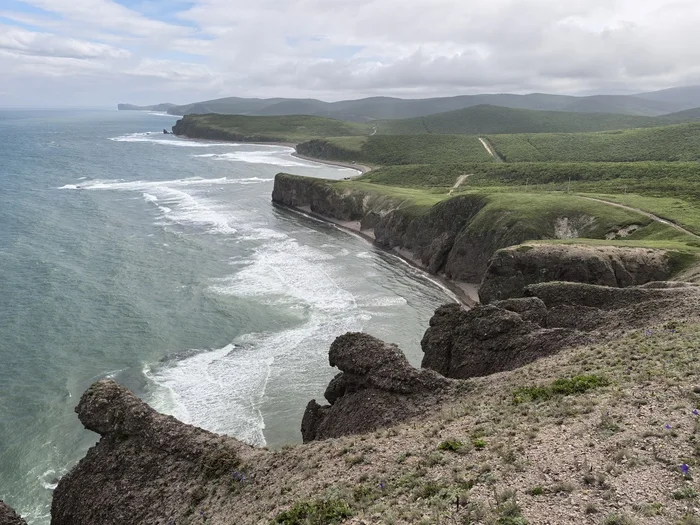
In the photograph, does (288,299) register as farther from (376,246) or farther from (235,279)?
(376,246)

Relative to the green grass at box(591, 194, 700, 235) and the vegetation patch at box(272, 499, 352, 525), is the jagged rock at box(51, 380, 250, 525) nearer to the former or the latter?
the vegetation patch at box(272, 499, 352, 525)

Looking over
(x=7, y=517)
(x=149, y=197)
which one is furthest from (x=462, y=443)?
(x=149, y=197)

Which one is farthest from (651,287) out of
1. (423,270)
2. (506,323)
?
(423,270)

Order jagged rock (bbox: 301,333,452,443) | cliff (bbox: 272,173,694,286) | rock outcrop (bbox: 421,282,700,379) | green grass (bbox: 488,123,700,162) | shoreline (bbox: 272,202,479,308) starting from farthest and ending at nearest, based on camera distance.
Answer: green grass (bbox: 488,123,700,162) → shoreline (bbox: 272,202,479,308) → cliff (bbox: 272,173,694,286) → rock outcrop (bbox: 421,282,700,379) → jagged rock (bbox: 301,333,452,443)

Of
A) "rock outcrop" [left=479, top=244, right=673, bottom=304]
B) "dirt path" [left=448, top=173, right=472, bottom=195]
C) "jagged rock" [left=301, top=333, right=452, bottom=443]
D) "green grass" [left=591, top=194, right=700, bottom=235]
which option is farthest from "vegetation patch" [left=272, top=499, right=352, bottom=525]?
"dirt path" [left=448, top=173, right=472, bottom=195]

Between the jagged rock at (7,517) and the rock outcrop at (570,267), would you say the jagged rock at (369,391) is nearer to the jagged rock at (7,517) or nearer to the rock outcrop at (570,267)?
the jagged rock at (7,517)

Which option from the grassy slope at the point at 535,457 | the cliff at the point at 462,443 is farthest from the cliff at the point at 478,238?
the grassy slope at the point at 535,457

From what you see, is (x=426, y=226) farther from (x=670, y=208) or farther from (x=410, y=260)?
(x=670, y=208)
